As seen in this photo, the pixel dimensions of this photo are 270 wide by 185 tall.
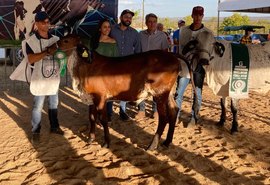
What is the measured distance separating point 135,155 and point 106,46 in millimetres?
1913

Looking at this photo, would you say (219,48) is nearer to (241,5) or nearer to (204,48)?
(204,48)

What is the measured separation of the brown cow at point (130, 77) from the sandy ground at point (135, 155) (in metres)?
0.40

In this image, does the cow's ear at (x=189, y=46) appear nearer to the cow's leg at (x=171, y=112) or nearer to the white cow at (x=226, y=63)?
the white cow at (x=226, y=63)

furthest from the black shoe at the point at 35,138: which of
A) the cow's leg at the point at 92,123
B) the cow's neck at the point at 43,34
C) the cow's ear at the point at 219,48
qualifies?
the cow's ear at the point at 219,48

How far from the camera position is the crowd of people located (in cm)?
432

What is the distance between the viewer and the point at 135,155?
4246 millimetres

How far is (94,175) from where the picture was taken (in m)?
3.63

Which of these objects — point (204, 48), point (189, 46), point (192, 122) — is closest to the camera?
point (204, 48)

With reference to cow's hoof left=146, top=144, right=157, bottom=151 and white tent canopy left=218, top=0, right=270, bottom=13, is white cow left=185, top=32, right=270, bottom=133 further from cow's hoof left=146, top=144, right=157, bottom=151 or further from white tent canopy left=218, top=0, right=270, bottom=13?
white tent canopy left=218, top=0, right=270, bottom=13

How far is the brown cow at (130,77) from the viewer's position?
4238 mm

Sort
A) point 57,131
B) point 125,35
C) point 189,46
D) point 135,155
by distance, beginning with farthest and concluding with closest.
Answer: point 125,35 < point 57,131 < point 189,46 < point 135,155

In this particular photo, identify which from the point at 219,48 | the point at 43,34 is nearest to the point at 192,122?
the point at 219,48

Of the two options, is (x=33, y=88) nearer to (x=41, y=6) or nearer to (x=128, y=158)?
(x=128, y=158)

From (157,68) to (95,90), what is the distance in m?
0.93
